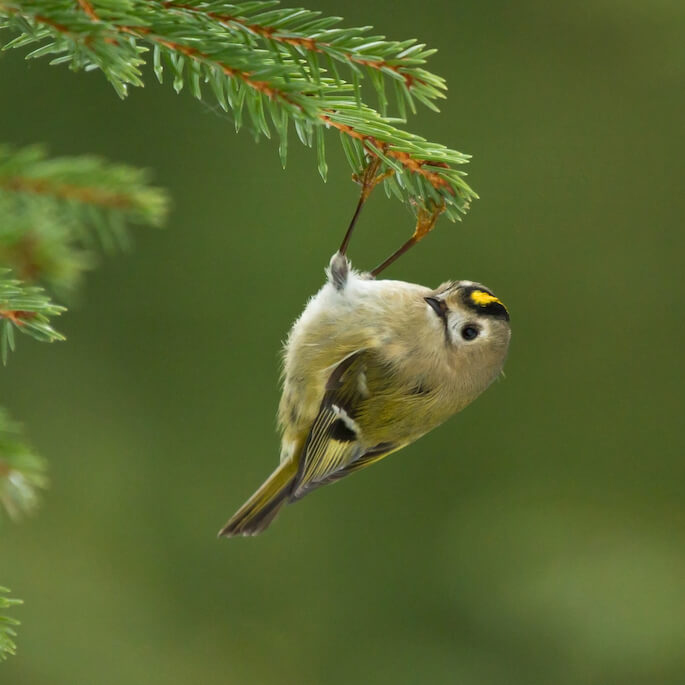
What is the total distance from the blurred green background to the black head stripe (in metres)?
1.16

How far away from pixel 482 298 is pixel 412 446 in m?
1.48

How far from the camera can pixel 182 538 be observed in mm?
2773

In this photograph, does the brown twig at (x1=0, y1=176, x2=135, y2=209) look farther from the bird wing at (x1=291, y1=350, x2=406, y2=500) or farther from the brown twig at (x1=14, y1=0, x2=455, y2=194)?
the bird wing at (x1=291, y1=350, x2=406, y2=500)

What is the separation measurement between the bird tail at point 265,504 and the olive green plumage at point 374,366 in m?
0.02

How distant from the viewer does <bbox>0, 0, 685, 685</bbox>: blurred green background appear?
8.41 feet

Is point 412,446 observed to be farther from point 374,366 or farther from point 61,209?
point 61,209

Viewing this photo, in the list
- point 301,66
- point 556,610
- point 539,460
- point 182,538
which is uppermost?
point 301,66

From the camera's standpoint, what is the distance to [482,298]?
1.45m

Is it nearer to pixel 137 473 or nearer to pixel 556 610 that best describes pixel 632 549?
pixel 556 610

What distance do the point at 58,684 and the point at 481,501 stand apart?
4.11ft

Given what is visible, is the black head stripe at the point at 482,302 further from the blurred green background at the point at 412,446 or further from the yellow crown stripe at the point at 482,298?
the blurred green background at the point at 412,446

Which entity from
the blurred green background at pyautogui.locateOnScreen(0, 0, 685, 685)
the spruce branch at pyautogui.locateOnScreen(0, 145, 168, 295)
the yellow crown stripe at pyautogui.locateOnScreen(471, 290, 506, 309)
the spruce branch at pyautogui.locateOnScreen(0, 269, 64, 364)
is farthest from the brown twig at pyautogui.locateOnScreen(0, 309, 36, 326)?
the blurred green background at pyautogui.locateOnScreen(0, 0, 685, 685)

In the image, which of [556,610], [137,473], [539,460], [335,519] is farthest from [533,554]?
[137,473]

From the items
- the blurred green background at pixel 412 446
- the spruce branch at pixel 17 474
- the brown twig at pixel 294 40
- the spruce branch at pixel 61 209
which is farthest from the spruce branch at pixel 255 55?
the blurred green background at pixel 412 446
